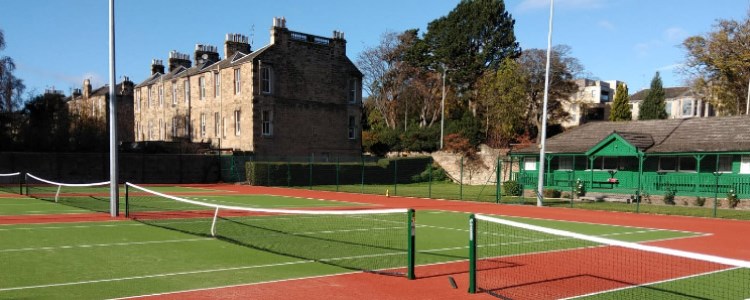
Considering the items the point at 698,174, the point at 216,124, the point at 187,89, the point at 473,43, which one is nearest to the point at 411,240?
the point at 698,174

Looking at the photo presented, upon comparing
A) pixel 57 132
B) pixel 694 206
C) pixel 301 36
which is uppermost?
pixel 301 36

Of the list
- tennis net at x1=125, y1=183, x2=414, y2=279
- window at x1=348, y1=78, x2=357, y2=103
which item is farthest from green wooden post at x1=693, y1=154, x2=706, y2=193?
window at x1=348, y1=78, x2=357, y2=103

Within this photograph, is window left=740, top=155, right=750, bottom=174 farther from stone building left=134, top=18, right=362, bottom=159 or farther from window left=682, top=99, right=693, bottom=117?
window left=682, top=99, right=693, bottom=117

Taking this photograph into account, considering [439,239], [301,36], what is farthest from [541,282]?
[301,36]

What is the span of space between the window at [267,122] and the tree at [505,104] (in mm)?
21314

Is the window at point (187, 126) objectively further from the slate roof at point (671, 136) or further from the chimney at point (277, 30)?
the slate roof at point (671, 136)

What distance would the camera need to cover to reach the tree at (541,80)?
2282 inches

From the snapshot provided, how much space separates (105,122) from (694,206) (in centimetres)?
4987

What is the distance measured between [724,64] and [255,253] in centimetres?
4646

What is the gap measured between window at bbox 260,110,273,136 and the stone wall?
437cm

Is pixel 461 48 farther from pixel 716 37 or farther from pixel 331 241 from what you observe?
pixel 331 241

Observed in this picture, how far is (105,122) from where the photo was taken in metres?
54.8

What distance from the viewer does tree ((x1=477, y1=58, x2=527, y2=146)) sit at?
53.9 m

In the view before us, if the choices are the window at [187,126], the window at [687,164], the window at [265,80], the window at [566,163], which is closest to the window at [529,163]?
the window at [566,163]
